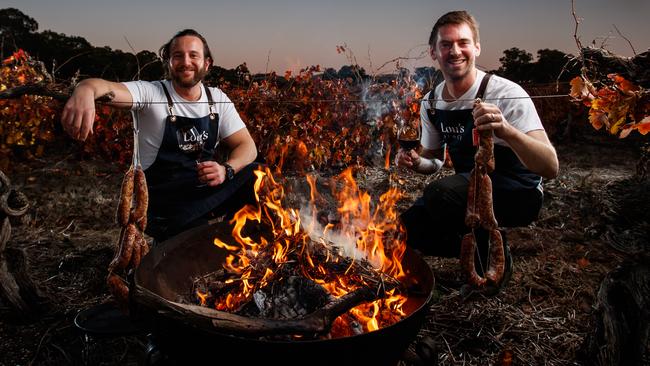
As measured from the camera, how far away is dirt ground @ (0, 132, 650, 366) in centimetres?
294

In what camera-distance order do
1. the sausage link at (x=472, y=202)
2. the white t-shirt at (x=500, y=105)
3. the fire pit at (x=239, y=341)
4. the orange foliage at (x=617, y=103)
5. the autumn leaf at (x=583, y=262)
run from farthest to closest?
1. the autumn leaf at (x=583, y=262)
2. the white t-shirt at (x=500, y=105)
3. the sausage link at (x=472, y=202)
4. the orange foliage at (x=617, y=103)
5. the fire pit at (x=239, y=341)

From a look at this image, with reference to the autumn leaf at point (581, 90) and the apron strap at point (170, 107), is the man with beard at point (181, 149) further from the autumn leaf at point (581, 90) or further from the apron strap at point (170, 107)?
the autumn leaf at point (581, 90)

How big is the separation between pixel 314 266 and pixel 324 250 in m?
0.16

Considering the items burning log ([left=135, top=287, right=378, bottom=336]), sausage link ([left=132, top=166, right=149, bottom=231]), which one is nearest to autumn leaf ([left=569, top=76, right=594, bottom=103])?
burning log ([left=135, top=287, right=378, bottom=336])

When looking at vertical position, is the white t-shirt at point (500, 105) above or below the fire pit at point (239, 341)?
above

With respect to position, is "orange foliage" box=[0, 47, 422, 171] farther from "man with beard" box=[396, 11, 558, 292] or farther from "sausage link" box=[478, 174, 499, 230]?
"sausage link" box=[478, 174, 499, 230]

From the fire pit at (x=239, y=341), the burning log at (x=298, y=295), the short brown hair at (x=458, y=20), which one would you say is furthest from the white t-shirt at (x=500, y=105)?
the fire pit at (x=239, y=341)

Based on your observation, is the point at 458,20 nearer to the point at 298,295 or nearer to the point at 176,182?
the point at 298,295

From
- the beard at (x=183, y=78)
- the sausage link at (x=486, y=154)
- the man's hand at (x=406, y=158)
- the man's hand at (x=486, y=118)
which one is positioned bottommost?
the man's hand at (x=406, y=158)

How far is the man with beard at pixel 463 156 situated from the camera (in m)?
3.56

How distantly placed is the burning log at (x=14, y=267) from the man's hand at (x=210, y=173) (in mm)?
1337

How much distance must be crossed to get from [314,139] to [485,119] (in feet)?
17.7

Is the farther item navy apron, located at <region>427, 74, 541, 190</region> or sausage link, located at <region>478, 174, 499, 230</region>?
navy apron, located at <region>427, 74, 541, 190</region>

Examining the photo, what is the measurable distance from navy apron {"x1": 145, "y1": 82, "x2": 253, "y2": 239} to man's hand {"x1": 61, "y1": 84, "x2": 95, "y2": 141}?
1.33m
